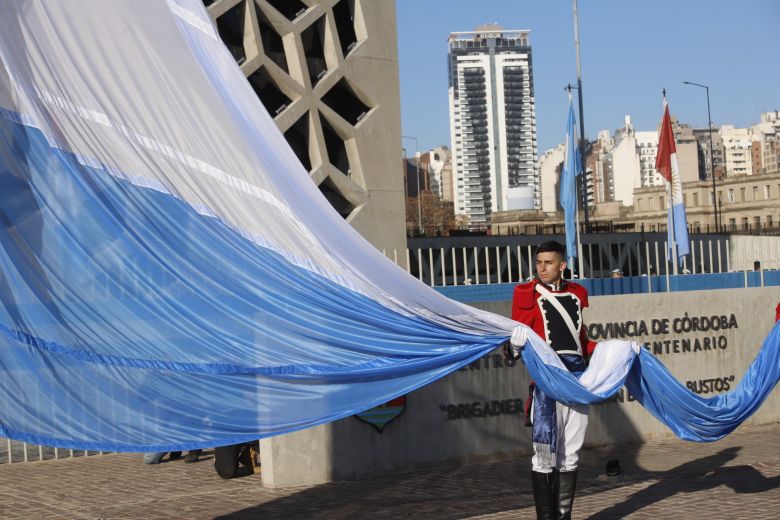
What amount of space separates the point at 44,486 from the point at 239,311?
222 inches

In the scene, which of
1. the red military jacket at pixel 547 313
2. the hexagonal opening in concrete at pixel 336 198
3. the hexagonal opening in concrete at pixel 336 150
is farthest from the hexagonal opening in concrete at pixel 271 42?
the red military jacket at pixel 547 313

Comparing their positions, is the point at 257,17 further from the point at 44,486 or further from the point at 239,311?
the point at 239,311

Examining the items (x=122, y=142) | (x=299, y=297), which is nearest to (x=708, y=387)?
(x=299, y=297)

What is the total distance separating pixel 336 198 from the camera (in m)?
38.1

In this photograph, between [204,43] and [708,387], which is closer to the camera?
[204,43]

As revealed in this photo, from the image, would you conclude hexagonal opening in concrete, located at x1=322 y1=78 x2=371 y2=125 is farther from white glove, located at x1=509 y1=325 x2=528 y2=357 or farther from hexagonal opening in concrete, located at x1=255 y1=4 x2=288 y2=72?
white glove, located at x1=509 y1=325 x2=528 y2=357

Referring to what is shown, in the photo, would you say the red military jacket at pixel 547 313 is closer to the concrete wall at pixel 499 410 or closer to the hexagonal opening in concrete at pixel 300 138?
the concrete wall at pixel 499 410

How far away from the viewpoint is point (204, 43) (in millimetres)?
8125

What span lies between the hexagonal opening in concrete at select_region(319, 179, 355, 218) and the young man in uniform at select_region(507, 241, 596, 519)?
2864cm

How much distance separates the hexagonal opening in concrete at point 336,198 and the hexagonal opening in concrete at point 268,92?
9.22 ft

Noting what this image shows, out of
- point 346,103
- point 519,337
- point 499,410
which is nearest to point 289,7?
point 346,103

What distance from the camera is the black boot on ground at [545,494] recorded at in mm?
8406

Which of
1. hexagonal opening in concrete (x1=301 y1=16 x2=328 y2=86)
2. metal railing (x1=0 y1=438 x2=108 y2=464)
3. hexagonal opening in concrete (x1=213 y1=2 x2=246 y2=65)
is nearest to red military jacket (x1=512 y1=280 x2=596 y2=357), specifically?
metal railing (x1=0 y1=438 x2=108 y2=464)

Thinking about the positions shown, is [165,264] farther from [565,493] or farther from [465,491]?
[465,491]
